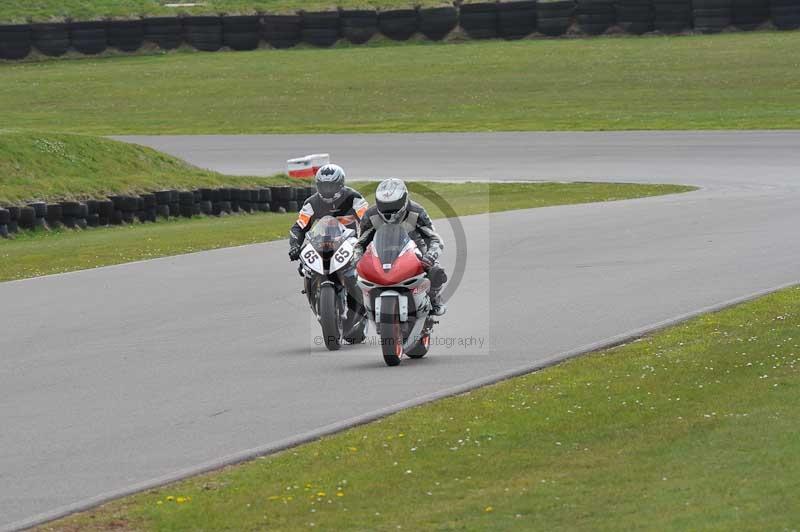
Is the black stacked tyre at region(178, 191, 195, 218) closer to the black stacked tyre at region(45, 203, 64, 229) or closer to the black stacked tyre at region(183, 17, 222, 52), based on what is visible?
the black stacked tyre at region(45, 203, 64, 229)

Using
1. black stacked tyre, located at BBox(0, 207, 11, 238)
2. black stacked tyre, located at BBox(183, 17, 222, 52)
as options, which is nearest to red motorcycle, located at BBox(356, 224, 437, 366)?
black stacked tyre, located at BBox(0, 207, 11, 238)

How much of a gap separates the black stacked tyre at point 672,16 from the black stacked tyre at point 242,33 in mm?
13664

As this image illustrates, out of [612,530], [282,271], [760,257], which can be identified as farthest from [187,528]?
[760,257]

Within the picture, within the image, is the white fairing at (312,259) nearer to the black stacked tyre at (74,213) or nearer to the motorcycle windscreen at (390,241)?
the motorcycle windscreen at (390,241)

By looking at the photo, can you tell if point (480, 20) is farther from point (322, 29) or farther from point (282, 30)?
point (282, 30)

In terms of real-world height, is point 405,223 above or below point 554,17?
above

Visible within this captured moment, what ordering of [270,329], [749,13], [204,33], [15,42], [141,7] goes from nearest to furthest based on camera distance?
[270,329] < [749,13] < [204,33] < [15,42] < [141,7]

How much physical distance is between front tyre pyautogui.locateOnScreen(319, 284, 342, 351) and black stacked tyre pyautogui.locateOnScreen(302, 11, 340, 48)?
129ft

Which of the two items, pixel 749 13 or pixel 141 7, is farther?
pixel 141 7

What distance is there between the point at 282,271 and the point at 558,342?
5157 mm

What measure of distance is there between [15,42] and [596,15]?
66.8ft

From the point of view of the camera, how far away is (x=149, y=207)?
22688 mm

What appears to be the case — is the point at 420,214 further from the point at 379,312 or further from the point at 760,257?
the point at 760,257

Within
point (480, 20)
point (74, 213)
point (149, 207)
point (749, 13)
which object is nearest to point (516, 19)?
point (480, 20)
